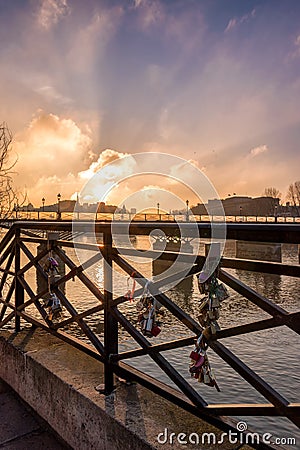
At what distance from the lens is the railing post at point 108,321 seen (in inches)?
69.9

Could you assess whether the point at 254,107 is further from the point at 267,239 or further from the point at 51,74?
the point at 267,239

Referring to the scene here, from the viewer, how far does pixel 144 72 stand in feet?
19.6

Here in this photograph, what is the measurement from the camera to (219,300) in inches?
52.1

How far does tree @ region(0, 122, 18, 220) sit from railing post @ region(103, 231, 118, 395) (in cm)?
543

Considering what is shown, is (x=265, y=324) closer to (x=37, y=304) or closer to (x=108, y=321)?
(x=108, y=321)

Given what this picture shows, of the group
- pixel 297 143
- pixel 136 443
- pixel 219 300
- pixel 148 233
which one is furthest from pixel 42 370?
pixel 297 143

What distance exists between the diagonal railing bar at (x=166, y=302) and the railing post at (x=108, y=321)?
8cm

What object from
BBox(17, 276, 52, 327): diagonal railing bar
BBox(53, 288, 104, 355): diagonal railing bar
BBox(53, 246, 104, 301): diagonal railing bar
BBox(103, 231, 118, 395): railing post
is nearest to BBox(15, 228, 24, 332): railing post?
BBox(17, 276, 52, 327): diagonal railing bar

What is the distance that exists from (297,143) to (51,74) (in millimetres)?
8664

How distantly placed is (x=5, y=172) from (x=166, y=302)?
19.3ft

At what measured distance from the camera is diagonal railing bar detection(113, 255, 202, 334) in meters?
1.39
